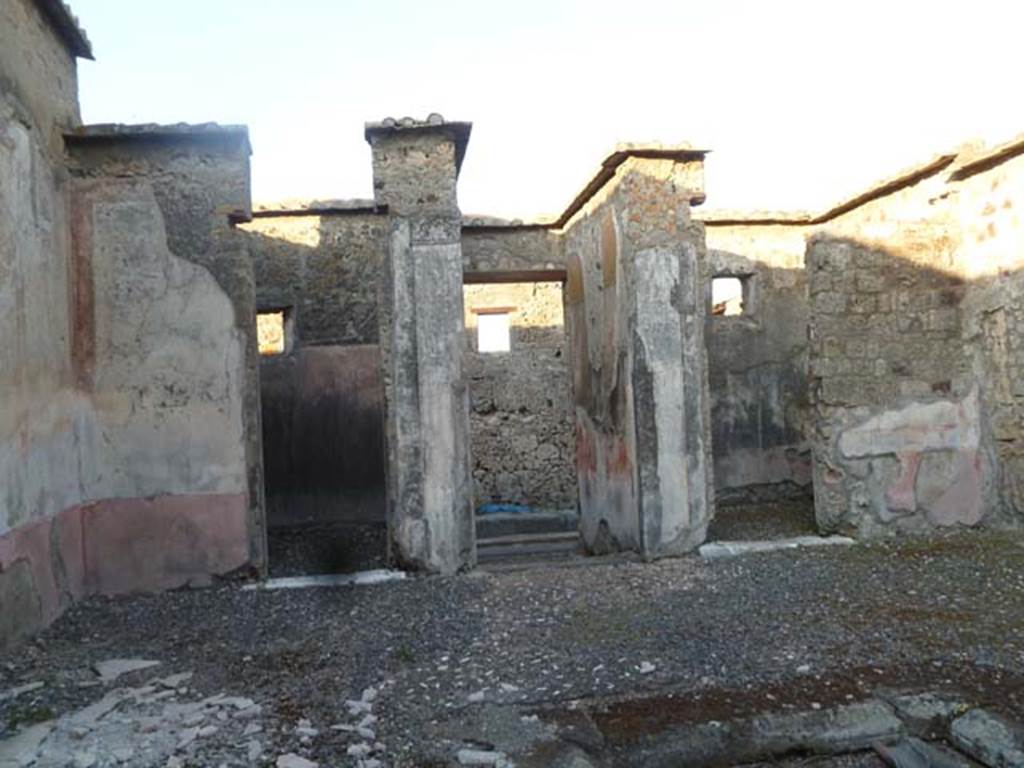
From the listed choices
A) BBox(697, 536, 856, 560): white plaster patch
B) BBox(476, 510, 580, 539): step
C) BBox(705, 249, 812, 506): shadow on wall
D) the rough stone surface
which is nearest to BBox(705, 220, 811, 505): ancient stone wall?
BBox(705, 249, 812, 506): shadow on wall

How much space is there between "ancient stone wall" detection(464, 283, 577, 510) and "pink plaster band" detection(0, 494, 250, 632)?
453 centimetres

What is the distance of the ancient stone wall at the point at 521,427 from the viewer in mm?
9672

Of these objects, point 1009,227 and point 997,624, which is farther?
point 1009,227

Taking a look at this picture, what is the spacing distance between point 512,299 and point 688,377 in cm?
450

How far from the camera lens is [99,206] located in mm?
5352

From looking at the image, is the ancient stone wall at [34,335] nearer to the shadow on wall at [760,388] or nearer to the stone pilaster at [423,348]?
the stone pilaster at [423,348]

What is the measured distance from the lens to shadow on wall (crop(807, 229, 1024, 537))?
6.20 meters

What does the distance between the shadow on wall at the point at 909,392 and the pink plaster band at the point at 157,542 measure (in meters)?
4.51

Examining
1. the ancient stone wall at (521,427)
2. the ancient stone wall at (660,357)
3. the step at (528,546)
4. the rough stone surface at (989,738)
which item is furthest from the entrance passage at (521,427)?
the rough stone surface at (989,738)

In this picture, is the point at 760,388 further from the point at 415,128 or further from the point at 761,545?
the point at 415,128

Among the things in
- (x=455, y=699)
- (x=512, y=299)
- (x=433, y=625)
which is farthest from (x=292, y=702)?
(x=512, y=299)

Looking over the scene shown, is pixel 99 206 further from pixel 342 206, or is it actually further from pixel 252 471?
pixel 342 206

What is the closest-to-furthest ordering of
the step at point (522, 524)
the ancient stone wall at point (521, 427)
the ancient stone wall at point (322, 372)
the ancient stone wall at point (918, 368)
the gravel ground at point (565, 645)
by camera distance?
1. the gravel ground at point (565, 645)
2. the ancient stone wall at point (918, 368)
3. the ancient stone wall at point (322, 372)
4. the step at point (522, 524)
5. the ancient stone wall at point (521, 427)

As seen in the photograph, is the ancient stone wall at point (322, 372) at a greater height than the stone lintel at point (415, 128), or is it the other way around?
the stone lintel at point (415, 128)
